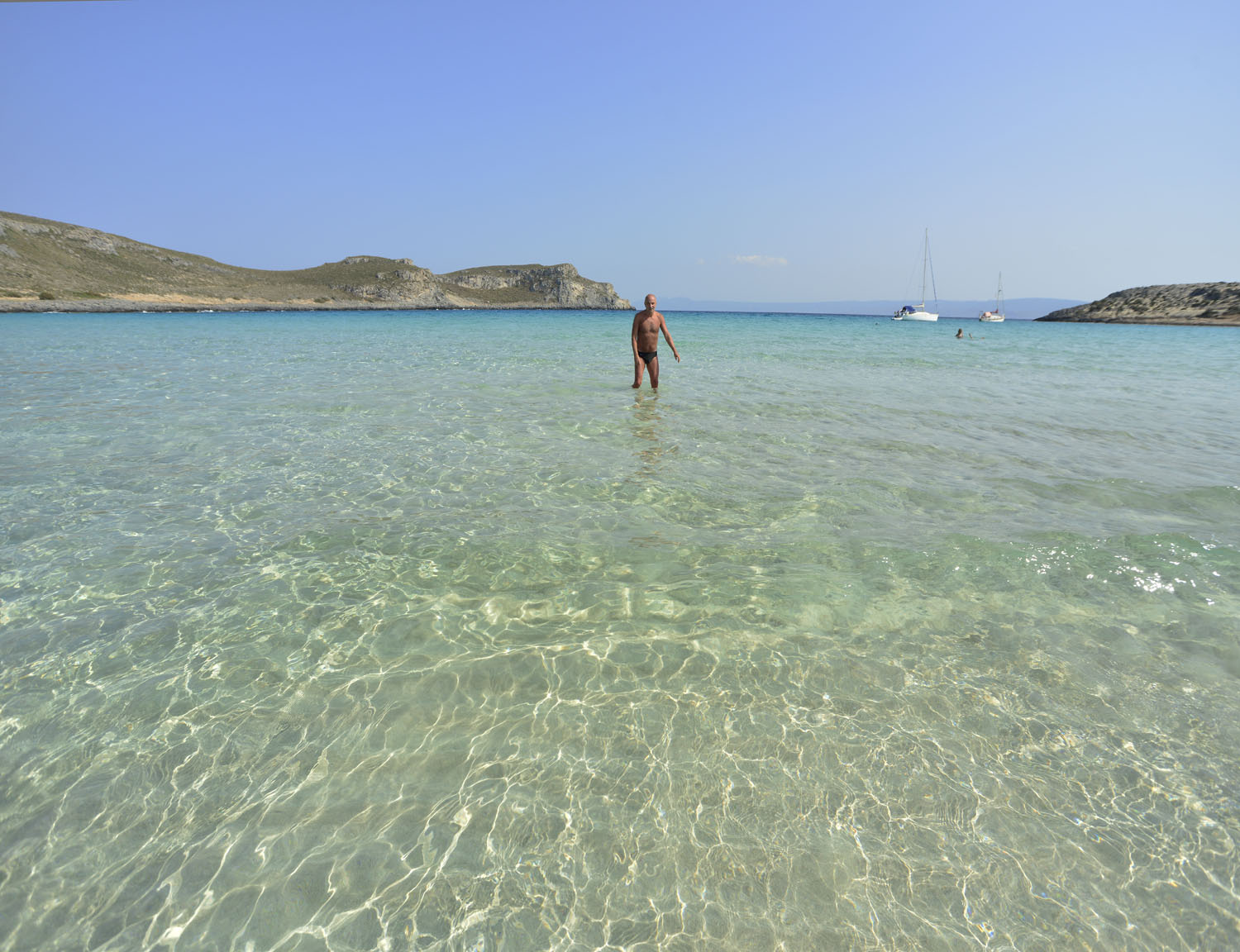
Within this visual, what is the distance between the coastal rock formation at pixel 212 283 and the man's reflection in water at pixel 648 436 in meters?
82.7

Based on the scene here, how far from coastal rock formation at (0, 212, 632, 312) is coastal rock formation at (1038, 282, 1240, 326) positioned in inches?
5049

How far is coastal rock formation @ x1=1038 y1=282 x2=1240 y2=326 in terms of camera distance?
8000cm

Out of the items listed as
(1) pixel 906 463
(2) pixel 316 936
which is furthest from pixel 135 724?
(1) pixel 906 463

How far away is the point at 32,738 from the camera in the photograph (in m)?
3.18

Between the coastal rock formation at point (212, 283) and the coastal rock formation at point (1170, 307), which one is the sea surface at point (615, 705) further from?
the coastal rock formation at point (1170, 307)

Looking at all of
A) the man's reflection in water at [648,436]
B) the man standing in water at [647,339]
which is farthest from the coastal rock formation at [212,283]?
the man's reflection in water at [648,436]

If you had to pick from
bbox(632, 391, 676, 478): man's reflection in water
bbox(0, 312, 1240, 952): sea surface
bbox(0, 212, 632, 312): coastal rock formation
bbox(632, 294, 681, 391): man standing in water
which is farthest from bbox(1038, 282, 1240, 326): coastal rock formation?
bbox(0, 212, 632, 312): coastal rock formation

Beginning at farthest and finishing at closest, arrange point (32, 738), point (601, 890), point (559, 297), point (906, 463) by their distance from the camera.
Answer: point (559, 297)
point (906, 463)
point (32, 738)
point (601, 890)

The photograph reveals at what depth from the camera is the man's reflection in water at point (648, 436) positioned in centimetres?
841

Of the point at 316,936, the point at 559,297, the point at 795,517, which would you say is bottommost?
the point at 316,936

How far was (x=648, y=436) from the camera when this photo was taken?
33.3 ft

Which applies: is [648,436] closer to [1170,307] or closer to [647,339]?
[647,339]

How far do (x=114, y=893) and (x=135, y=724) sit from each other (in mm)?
1146

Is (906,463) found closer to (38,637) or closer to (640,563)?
(640,563)
